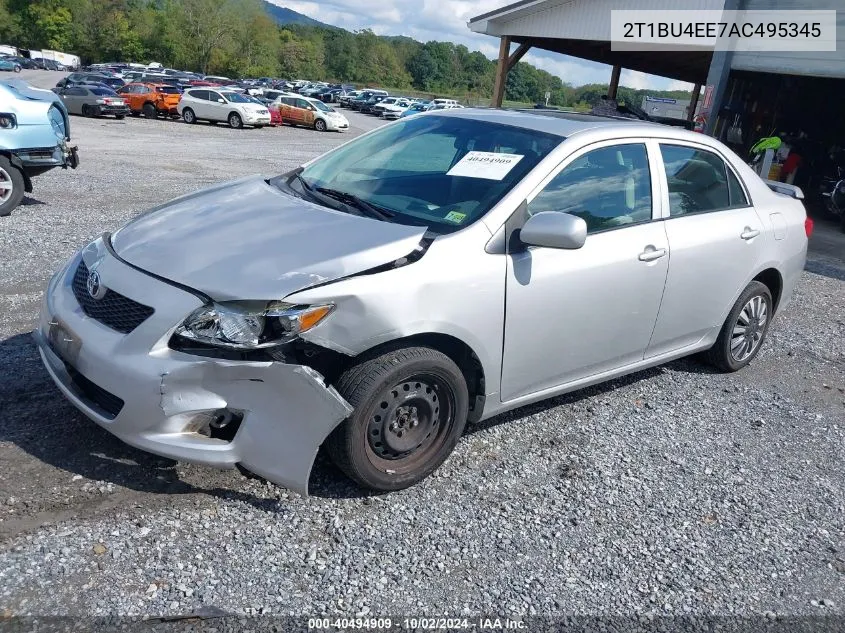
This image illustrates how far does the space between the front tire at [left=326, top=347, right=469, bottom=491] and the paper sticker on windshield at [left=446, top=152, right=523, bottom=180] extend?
Answer: 1.06m

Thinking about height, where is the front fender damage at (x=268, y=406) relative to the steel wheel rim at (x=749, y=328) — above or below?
above

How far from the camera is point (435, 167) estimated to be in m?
3.96

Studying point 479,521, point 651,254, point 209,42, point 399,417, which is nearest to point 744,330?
point 651,254

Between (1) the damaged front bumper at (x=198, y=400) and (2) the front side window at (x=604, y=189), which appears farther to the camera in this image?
(2) the front side window at (x=604, y=189)

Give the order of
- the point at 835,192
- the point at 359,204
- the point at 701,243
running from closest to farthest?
1. the point at 359,204
2. the point at 701,243
3. the point at 835,192

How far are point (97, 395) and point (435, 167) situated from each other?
209 centimetres

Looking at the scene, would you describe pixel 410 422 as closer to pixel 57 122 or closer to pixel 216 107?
pixel 57 122

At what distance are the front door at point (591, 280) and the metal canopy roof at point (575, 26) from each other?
36.9ft

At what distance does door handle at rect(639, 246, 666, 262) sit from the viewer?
4018mm

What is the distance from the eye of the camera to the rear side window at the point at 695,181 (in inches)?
172

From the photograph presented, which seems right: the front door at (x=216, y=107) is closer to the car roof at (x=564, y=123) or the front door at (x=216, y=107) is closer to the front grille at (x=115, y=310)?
the car roof at (x=564, y=123)

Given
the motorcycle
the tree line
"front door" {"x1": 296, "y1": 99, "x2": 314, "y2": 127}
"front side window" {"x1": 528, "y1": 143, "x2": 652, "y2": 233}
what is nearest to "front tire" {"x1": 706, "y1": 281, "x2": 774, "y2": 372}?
"front side window" {"x1": 528, "y1": 143, "x2": 652, "y2": 233}

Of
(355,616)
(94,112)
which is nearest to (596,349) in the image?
(355,616)

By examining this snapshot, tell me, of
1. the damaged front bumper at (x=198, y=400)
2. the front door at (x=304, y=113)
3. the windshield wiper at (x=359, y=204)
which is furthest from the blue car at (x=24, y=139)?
the front door at (x=304, y=113)
